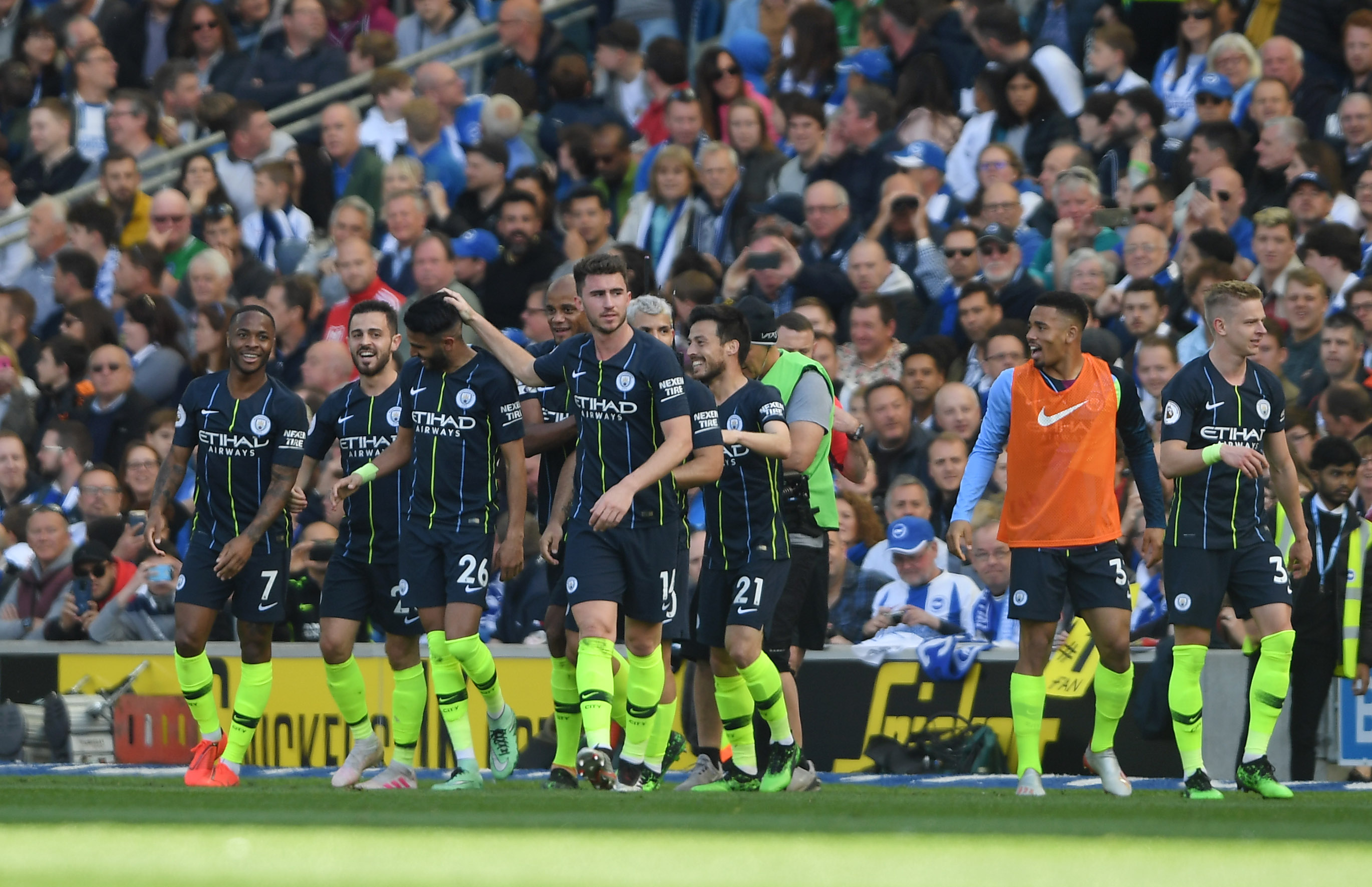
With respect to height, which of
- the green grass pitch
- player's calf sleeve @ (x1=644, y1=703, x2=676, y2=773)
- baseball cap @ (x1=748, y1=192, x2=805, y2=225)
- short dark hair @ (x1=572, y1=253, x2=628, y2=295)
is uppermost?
baseball cap @ (x1=748, y1=192, x2=805, y2=225)

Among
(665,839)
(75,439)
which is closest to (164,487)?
(75,439)

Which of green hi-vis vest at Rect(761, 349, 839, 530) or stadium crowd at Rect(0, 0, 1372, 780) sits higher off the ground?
stadium crowd at Rect(0, 0, 1372, 780)

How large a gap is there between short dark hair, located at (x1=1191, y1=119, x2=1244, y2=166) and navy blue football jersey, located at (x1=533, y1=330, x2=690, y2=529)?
6523 mm

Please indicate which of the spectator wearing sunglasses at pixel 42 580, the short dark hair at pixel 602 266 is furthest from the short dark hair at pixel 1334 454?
the spectator wearing sunglasses at pixel 42 580

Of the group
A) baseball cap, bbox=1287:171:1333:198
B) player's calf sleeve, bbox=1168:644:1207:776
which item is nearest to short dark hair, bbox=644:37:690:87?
baseball cap, bbox=1287:171:1333:198

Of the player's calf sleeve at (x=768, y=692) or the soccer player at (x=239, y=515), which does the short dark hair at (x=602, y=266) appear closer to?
the player's calf sleeve at (x=768, y=692)

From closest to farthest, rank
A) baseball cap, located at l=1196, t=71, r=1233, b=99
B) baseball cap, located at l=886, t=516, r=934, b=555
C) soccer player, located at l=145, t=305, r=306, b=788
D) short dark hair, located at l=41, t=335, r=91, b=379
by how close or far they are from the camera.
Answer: soccer player, located at l=145, t=305, r=306, b=788, baseball cap, located at l=886, t=516, r=934, b=555, baseball cap, located at l=1196, t=71, r=1233, b=99, short dark hair, located at l=41, t=335, r=91, b=379

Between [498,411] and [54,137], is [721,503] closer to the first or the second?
[498,411]

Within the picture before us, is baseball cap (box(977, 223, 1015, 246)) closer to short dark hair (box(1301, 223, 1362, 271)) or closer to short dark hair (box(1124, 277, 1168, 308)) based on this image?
short dark hair (box(1124, 277, 1168, 308))

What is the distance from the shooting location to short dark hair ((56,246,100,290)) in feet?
59.9

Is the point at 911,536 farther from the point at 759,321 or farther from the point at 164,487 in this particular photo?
the point at 164,487

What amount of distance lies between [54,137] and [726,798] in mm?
13662

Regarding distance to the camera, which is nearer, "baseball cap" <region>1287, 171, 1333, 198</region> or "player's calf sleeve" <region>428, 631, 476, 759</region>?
"player's calf sleeve" <region>428, 631, 476, 759</region>

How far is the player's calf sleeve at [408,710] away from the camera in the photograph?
1094cm
